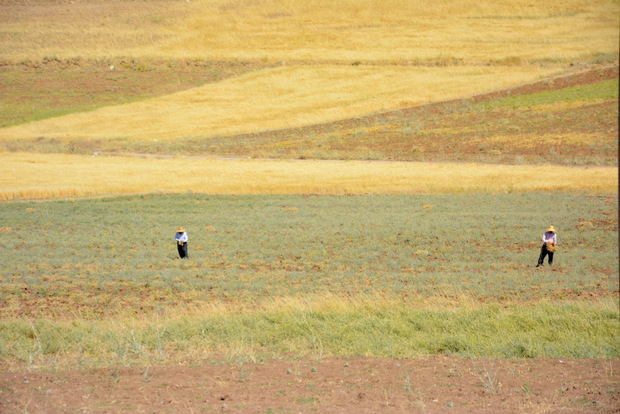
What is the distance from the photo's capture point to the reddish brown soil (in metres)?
9.73

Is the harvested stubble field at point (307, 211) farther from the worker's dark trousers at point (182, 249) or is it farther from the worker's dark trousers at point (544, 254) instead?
the worker's dark trousers at point (182, 249)

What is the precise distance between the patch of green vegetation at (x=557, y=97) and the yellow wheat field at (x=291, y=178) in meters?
20.2

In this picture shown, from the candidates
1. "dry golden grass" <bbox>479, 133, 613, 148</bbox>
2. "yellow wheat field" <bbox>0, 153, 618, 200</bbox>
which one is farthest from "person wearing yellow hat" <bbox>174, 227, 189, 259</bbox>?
"dry golden grass" <bbox>479, 133, 613, 148</bbox>

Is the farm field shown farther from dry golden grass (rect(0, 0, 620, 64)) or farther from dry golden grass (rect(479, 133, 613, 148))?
dry golden grass (rect(0, 0, 620, 64))

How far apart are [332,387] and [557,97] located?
57.8 m

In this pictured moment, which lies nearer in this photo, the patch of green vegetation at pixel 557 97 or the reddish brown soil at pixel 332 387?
the reddish brown soil at pixel 332 387

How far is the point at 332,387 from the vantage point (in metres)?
10.7

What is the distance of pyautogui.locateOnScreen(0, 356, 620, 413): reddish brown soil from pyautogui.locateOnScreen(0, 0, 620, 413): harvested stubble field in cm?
6

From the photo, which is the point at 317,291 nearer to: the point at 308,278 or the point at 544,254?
the point at 308,278

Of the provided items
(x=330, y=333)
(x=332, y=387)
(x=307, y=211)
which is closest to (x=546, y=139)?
(x=307, y=211)

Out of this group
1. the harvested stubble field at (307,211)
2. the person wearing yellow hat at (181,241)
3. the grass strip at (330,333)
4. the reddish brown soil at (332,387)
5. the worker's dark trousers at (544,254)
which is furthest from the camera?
the person wearing yellow hat at (181,241)

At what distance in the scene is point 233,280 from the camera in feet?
66.8

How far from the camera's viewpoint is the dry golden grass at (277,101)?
65250 mm

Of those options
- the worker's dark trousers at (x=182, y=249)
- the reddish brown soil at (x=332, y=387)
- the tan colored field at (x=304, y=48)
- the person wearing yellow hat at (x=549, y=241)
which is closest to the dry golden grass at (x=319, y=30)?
the tan colored field at (x=304, y=48)
